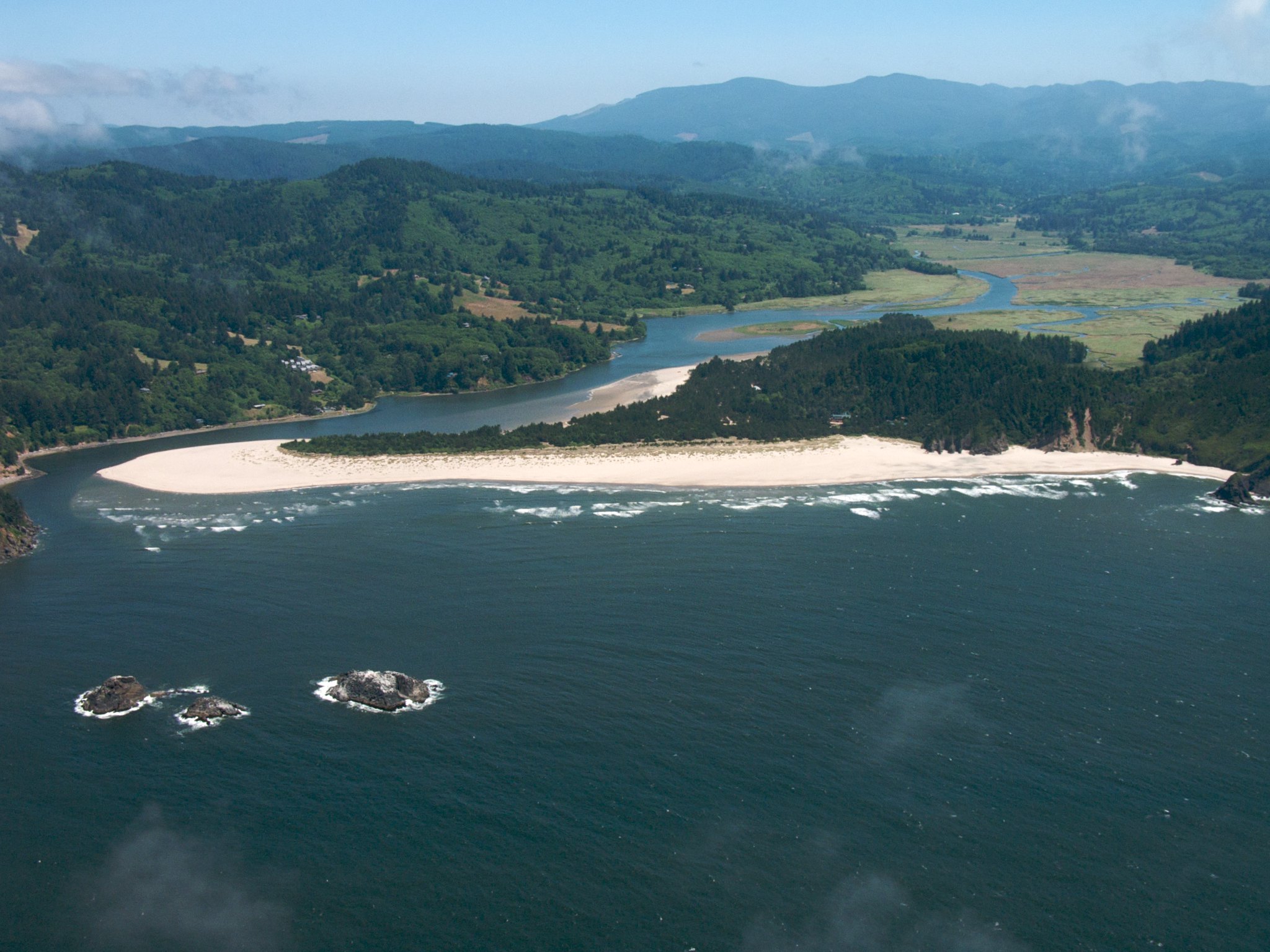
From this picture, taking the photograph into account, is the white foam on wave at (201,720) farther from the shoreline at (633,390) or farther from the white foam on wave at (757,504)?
the shoreline at (633,390)

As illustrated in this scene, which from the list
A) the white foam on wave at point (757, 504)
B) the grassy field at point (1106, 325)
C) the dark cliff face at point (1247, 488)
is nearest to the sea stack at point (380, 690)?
the white foam on wave at point (757, 504)

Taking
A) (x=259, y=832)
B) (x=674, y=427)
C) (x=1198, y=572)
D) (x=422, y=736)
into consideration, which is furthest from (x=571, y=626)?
(x=674, y=427)

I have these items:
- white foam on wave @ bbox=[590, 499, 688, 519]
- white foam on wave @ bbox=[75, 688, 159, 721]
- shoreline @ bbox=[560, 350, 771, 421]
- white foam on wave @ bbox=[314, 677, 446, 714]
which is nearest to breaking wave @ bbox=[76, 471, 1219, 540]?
white foam on wave @ bbox=[590, 499, 688, 519]

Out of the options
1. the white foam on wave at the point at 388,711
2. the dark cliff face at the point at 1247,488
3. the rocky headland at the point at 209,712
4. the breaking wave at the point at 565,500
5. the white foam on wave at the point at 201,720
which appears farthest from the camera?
the dark cliff face at the point at 1247,488

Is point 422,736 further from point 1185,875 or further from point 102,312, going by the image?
point 102,312

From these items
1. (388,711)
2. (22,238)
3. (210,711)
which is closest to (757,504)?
(388,711)
